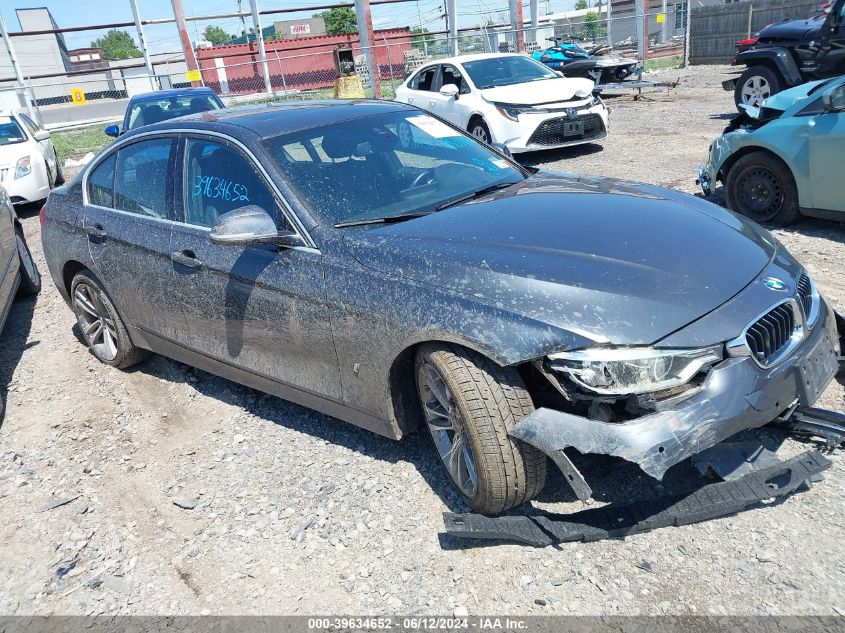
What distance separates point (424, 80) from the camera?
1233 cm

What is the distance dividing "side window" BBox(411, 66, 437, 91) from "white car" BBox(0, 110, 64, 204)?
650cm

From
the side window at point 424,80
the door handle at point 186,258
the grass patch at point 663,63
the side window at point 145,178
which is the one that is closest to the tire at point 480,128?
the side window at point 424,80

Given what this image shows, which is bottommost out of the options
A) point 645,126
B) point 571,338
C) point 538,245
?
point 645,126

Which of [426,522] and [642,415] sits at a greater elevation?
[642,415]

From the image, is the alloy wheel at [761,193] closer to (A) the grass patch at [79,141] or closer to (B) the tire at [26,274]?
(B) the tire at [26,274]

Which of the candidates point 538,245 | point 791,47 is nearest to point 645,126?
point 791,47

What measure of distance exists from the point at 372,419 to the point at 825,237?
4.83m

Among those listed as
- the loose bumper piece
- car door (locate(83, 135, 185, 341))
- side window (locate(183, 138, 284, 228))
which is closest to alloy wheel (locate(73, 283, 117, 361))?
car door (locate(83, 135, 185, 341))

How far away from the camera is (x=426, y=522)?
3.12m

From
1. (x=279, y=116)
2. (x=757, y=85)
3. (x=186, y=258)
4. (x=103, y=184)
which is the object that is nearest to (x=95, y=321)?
(x=103, y=184)

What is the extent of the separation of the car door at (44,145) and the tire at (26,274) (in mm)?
5272

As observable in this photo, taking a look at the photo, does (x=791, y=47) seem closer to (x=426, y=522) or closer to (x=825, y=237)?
(x=825, y=237)

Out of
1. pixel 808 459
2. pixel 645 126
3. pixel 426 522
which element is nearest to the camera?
pixel 808 459

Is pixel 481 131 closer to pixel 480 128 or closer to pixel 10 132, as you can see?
pixel 480 128
